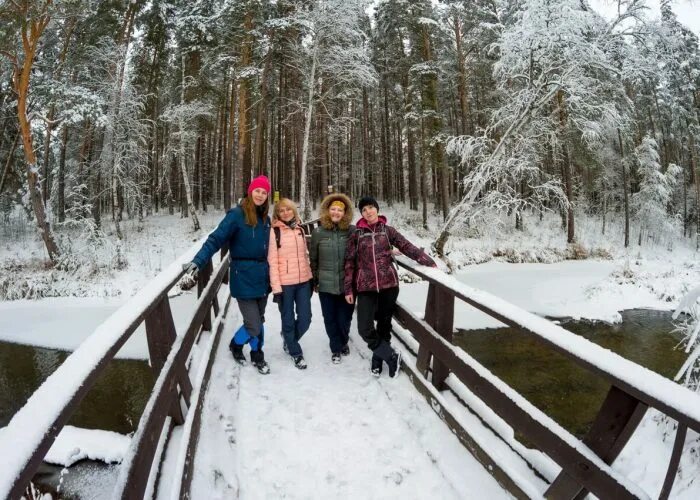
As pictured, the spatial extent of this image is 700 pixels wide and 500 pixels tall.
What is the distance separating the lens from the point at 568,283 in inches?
539

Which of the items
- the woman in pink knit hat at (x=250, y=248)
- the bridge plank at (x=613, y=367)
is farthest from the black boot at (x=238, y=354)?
the bridge plank at (x=613, y=367)

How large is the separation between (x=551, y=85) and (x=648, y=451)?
11457 millimetres

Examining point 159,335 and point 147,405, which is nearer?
point 147,405

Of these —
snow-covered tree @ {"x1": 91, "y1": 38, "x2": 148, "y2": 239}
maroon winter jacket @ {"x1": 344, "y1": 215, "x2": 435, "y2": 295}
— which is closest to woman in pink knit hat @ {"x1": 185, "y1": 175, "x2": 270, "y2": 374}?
maroon winter jacket @ {"x1": 344, "y1": 215, "x2": 435, "y2": 295}

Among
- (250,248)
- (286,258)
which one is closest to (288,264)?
(286,258)

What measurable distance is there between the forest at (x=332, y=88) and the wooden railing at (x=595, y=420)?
11304mm

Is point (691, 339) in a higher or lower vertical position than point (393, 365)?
higher

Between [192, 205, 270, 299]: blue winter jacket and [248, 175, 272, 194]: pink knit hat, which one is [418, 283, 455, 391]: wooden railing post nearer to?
[192, 205, 270, 299]: blue winter jacket

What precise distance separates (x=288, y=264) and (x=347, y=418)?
1.70 m

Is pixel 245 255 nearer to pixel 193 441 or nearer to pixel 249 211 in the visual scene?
pixel 249 211

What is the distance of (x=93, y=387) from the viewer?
21.7ft

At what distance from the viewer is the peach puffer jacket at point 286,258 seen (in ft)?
14.6

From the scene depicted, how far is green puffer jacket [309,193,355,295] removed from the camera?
445 centimetres

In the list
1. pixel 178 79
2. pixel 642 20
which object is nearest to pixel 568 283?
pixel 642 20
